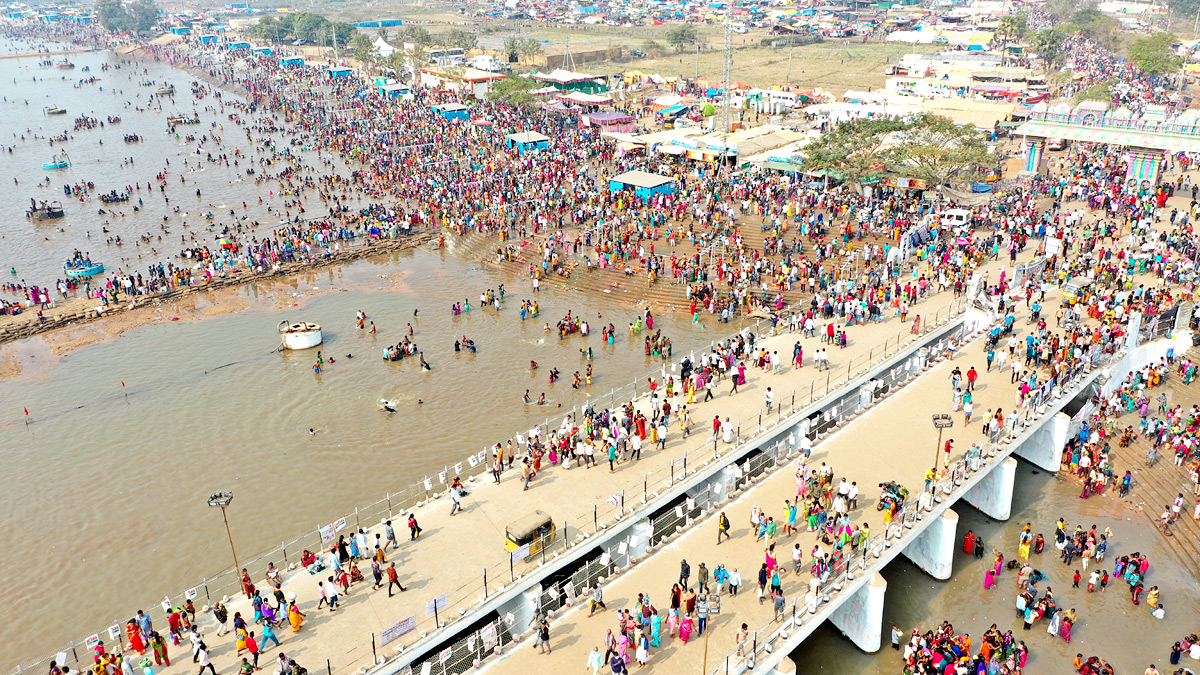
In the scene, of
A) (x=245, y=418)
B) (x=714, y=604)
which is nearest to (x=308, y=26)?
(x=245, y=418)

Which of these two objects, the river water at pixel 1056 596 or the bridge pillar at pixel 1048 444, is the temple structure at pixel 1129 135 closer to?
the bridge pillar at pixel 1048 444

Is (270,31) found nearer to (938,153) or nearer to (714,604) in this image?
(938,153)

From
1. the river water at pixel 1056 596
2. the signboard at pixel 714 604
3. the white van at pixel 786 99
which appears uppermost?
the white van at pixel 786 99

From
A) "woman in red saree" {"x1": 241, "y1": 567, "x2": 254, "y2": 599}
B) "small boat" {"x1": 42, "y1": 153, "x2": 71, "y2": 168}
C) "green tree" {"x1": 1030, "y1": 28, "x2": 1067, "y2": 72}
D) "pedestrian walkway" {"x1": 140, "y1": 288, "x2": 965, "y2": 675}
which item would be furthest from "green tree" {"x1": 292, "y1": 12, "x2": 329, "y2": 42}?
"woman in red saree" {"x1": 241, "y1": 567, "x2": 254, "y2": 599}

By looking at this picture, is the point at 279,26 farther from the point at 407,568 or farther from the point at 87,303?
the point at 407,568

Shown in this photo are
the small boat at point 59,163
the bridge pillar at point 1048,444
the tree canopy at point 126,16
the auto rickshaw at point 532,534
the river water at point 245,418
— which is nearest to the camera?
the auto rickshaw at point 532,534

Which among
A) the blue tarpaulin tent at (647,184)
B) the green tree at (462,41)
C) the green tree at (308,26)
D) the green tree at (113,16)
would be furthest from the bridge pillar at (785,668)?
the green tree at (113,16)

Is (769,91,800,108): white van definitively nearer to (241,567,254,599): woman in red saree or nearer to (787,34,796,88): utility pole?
(787,34,796,88): utility pole
